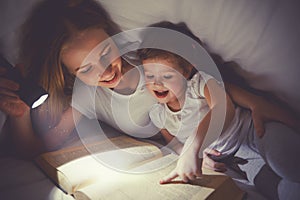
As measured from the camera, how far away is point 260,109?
976 millimetres

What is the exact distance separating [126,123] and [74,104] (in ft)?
0.71

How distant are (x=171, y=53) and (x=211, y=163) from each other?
0.40 metres

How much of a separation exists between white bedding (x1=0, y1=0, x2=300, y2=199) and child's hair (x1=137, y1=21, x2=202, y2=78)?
0.02 meters

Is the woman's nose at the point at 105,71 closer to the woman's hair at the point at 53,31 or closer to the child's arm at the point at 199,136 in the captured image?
the woman's hair at the point at 53,31

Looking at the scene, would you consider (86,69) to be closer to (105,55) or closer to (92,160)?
(105,55)

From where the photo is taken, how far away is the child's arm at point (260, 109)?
0.94 metres

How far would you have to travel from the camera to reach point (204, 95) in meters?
1.04

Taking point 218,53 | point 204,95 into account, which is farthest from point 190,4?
point 204,95

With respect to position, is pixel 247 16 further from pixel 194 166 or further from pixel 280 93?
pixel 194 166

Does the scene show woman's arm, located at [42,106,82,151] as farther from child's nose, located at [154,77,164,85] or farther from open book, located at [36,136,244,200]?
child's nose, located at [154,77,164,85]

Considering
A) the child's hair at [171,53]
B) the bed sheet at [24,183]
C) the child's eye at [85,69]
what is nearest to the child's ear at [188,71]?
the child's hair at [171,53]

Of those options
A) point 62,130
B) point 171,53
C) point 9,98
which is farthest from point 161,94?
point 9,98

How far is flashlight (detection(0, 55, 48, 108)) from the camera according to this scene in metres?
1.08

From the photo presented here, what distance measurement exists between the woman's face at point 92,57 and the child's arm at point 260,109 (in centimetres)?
42
